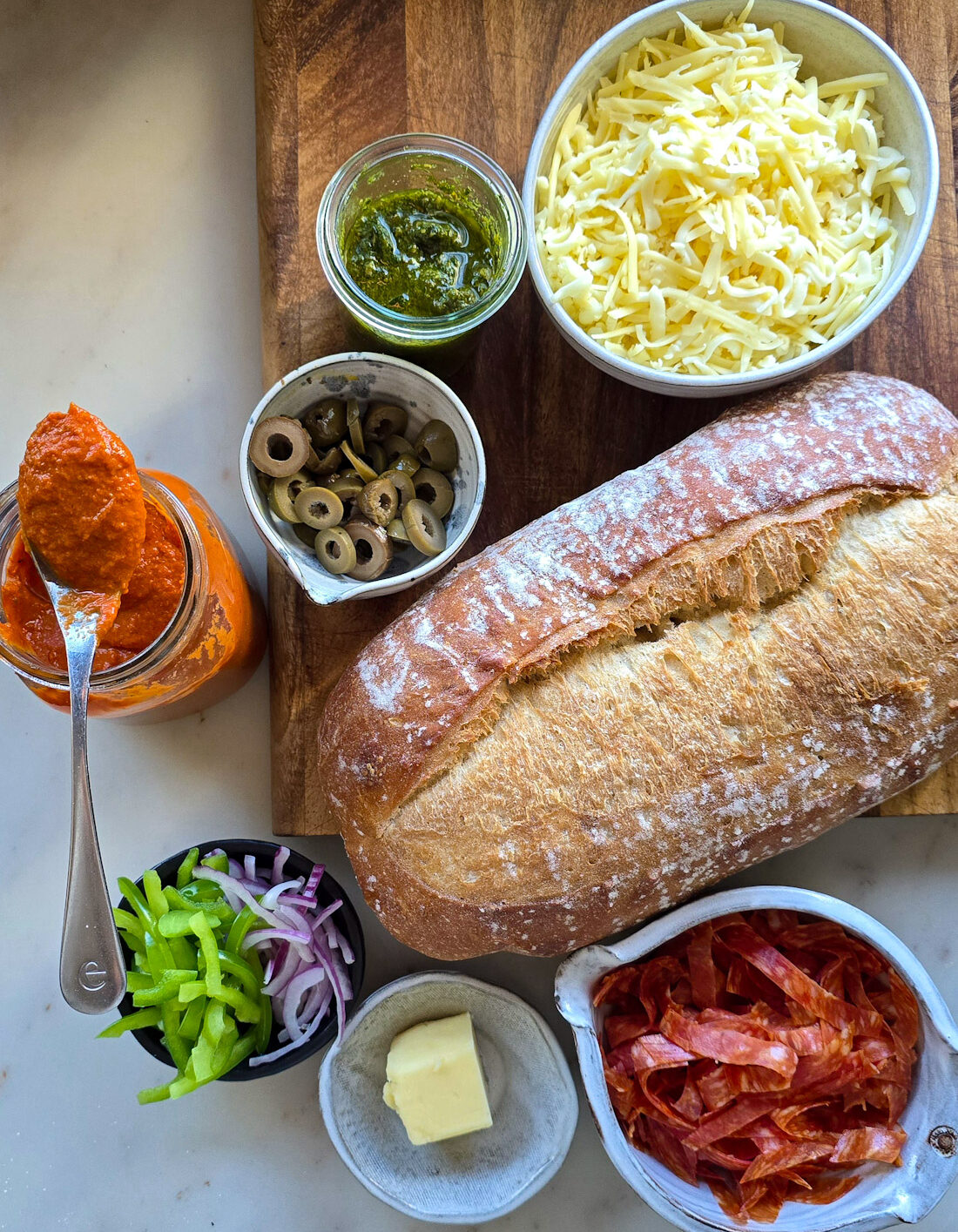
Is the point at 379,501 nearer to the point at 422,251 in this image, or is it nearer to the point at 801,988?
the point at 422,251

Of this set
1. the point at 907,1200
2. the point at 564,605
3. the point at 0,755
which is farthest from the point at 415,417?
the point at 907,1200

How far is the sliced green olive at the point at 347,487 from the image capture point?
1.62 meters

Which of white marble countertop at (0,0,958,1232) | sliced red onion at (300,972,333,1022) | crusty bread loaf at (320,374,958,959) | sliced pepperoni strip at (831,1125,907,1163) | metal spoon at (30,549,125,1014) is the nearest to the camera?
metal spoon at (30,549,125,1014)

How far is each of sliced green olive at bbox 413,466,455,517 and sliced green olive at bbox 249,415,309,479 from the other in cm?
20

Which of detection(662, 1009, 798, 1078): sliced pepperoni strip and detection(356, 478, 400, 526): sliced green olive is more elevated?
detection(356, 478, 400, 526): sliced green olive

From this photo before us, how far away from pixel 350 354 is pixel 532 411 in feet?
1.21

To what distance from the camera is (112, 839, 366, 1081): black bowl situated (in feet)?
5.30

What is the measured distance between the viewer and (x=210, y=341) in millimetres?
1864

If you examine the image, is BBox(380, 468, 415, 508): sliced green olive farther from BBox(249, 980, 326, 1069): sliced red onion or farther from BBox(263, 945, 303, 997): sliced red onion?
BBox(249, 980, 326, 1069): sliced red onion

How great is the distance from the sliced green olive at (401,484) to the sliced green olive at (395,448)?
4cm

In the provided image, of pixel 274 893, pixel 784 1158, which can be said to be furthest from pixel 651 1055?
pixel 274 893

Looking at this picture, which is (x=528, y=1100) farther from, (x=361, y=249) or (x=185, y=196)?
(x=185, y=196)

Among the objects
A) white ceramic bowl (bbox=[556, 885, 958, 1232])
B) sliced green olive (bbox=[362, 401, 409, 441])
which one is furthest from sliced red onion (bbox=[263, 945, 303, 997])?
sliced green olive (bbox=[362, 401, 409, 441])

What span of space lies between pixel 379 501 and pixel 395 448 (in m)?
0.12
